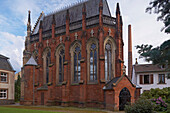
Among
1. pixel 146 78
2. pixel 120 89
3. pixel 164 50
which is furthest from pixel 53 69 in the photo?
pixel 164 50

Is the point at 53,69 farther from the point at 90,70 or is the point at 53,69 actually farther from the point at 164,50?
the point at 164,50

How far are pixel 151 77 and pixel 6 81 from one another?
28470 millimetres

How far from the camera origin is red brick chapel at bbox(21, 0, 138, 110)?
29.0 metres

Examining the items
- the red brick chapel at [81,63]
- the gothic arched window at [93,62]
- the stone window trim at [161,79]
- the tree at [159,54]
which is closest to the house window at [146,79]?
the stone window trim at [161,79]

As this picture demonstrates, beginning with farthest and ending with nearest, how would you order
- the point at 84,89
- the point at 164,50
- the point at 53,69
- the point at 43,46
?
the point at 43,46 < the point at 53,69 < the point at 84,89 < the point at 164,50

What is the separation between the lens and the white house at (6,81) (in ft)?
128

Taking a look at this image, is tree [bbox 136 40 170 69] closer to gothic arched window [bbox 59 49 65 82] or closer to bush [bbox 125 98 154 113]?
bush [bbox 125 98 154 113]

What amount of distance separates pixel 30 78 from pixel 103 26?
15.6 metres

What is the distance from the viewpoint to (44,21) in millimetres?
42812

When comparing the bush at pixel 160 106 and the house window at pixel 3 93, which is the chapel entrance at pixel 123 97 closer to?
the bush at pixel 160 106

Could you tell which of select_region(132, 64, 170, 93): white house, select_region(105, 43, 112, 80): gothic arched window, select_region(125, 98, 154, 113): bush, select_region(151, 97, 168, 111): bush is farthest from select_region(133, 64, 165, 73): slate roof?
select_region(125, 98, 154, 113): bush

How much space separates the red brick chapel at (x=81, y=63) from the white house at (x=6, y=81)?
3477 mm

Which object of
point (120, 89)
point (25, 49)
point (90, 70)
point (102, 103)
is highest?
point (25, 49)

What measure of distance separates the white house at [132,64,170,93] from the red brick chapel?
1209 centimetres
